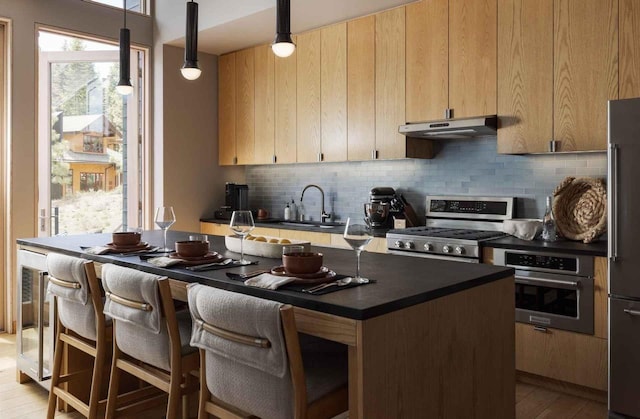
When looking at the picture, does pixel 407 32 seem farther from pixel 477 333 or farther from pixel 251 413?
pixel 251 413

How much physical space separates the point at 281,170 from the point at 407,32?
2.11m

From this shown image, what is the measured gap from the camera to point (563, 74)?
3424 mm

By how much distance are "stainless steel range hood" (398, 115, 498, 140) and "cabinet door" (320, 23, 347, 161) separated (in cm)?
67

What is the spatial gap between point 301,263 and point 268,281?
14cm

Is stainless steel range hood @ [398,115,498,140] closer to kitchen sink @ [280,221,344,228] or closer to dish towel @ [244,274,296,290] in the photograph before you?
kitchen sink @ [280,221,344,228]

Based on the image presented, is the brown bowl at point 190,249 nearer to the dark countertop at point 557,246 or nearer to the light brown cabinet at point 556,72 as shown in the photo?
the dark countertop at point 557,246

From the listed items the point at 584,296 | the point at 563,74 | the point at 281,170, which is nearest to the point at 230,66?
the point at 281,170

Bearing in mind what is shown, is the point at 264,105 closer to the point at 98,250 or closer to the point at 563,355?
the point at 98,250

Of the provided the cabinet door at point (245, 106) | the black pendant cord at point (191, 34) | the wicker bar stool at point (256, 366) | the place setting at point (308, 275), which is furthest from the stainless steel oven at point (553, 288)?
the cabinet door at point (245, 106)

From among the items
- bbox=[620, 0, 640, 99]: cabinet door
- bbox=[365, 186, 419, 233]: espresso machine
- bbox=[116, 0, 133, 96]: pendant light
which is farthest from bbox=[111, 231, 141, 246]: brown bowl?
bbox=[620, 0, 640, 99]: cabinet door

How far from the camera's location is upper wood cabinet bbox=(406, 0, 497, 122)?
3756mm

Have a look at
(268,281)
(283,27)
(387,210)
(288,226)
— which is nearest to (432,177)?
(387,210)

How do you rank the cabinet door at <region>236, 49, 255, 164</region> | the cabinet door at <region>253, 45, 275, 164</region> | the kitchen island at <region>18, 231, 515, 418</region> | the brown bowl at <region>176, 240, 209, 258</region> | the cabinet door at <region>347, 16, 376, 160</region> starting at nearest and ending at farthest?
the kitchen island at <region>18, 231, 515, 418</region> → the brown bowl at <region>176, 240, 209, 258</region> → the cabinet door at <region>347, 16, 376, 160</region> → the cabinet door at <region>253, 45, 275, 164</region> → the cabinet door at <region>236, 49, 255, 164</region>

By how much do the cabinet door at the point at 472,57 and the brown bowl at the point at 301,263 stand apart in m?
2.31
